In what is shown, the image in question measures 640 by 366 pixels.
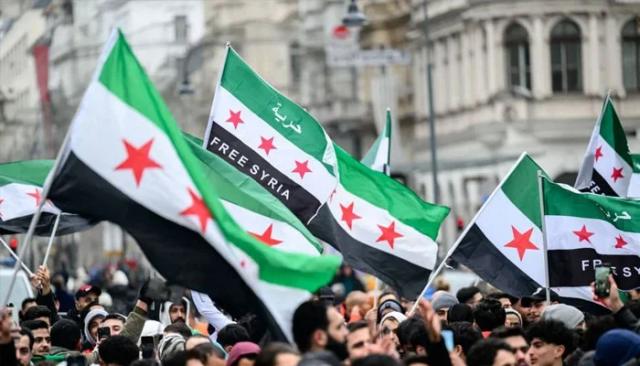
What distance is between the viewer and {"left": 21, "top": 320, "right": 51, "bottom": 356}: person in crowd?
14.9 metres

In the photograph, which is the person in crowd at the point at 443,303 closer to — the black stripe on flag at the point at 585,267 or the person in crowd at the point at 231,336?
the black stripe on flag at the point at 585,267

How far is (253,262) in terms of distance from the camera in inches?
465

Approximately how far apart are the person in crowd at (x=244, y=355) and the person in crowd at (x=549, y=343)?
227 cm

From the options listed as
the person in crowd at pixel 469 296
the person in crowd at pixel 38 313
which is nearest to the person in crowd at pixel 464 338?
the person in crowd at pixel 38 313

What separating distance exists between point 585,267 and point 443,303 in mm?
1484

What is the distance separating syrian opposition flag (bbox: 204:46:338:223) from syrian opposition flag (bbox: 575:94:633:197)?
3.56m

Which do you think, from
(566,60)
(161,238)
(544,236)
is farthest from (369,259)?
(566,60)

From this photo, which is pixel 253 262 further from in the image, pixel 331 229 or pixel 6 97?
pixel 6 97

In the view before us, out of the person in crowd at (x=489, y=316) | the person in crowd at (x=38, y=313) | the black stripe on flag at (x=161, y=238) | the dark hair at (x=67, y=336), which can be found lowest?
the person in crowd at (x=489, y=316)

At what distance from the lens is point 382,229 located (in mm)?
17266

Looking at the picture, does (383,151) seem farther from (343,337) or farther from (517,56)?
(517,56)

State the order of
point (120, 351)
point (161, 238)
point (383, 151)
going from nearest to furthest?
point (161, 238)
point (120, 351)
point (383, 151)

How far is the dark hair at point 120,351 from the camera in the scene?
1335cm

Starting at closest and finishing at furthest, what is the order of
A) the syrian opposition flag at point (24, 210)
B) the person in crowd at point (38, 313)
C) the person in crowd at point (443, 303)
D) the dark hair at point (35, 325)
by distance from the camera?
the dark hair at point (35, 325), the person in crowd at point (38, 313), the person in crowd at point (443, 303), the syrian opposition flag at point (24, 210)
